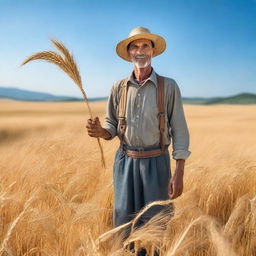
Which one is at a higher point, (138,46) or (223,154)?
(138,46)

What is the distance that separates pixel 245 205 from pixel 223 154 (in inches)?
78.6

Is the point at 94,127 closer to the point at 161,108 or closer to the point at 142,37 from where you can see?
the point at 161,108

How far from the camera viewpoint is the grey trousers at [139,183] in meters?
2.26

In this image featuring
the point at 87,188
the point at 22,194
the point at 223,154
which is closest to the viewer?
the point at 22,194

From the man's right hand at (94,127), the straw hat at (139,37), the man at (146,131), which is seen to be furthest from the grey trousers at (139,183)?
the straw hat at (139,37)

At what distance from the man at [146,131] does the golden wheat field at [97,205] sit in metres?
0.19

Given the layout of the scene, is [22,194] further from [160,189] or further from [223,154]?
[223,154]

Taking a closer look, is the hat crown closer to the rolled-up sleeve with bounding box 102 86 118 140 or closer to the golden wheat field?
the rolled-up sleeve with bounding box 102 86 118 140

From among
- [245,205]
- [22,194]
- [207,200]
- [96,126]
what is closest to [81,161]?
[22,194]

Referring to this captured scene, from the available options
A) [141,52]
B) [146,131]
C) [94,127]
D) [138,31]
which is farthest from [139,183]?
[138,31]

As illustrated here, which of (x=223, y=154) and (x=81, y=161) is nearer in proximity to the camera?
(x=81, y=161)

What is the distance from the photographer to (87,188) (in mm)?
3404

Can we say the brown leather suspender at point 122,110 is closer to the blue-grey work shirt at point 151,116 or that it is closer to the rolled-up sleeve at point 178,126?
the blue-grey work shirt at point 151,116

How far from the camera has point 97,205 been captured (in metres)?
2.80
